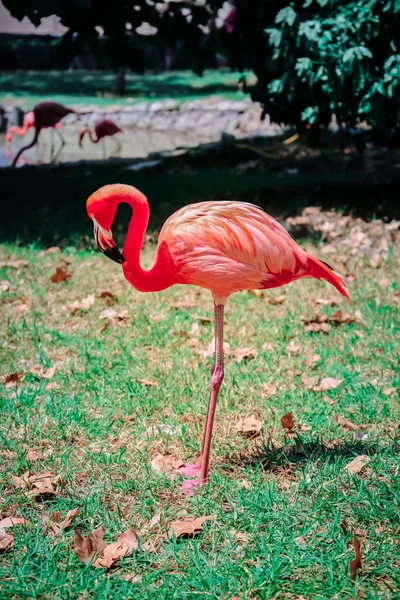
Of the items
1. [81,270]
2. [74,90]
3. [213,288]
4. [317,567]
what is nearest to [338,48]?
[81,270]

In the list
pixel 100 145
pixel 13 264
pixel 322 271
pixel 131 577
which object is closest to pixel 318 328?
pixel 322 271

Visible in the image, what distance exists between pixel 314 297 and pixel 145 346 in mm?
1435

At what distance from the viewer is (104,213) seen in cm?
271

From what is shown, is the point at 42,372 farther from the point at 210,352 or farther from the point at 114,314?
the point at 210,352

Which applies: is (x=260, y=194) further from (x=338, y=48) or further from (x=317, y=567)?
(x=317, y=567)

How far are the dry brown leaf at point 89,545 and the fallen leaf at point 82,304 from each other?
2.46 meters

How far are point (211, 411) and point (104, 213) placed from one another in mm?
950

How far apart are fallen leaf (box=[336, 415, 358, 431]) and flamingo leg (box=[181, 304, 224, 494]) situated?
795 millimetres

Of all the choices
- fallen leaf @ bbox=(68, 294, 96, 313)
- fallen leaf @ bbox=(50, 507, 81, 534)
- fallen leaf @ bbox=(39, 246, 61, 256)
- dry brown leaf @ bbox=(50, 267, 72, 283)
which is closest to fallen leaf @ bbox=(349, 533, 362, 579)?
fallen leaf @ bbox=(50, 507, 81, 534)

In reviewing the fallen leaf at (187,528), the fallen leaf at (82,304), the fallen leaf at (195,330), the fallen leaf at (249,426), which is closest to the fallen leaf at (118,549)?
the fallen leaf at (187,528)

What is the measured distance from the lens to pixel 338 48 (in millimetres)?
6109

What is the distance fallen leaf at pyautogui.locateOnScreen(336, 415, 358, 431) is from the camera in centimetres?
326

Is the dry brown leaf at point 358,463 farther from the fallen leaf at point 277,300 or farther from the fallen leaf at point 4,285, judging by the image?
the fallen leaf at point 4,285

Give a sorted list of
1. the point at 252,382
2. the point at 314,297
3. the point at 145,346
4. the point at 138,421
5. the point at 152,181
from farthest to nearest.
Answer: the point at 152,181 → the point at 314,297 → the point at 145,346 → the point at 252,382 → the point at 138,421
